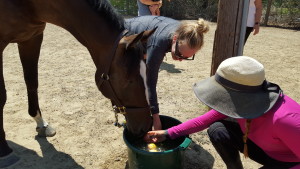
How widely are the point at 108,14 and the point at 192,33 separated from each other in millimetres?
596

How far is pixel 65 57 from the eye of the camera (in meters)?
5.20

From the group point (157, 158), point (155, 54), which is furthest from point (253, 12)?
point (157, 158)

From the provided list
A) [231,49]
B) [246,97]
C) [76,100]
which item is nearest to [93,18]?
[246,97]

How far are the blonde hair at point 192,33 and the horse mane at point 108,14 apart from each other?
41 centimetres

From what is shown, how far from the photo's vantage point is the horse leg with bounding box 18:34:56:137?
267 centimetres

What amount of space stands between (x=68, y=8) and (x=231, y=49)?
1.51 metres

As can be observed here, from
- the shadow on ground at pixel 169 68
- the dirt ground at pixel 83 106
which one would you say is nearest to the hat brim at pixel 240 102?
the dirt ground at pixel 83 106

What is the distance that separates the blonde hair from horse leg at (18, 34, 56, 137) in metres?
1.42

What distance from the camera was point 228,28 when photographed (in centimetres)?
264

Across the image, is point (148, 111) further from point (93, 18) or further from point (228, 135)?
point (93, 18)

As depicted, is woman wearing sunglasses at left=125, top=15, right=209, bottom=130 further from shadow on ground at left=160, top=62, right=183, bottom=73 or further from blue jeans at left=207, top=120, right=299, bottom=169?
shadow on ground at left=160, top=62, right=183, bottom=73

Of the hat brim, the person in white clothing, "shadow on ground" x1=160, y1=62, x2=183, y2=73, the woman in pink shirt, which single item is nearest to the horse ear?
the woman in pink shirt

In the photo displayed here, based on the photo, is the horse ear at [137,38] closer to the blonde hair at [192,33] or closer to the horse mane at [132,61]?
the horse mane at [132,61]

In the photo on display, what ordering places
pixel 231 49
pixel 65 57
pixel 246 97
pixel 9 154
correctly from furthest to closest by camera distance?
pixel 65 57 → pixel 231 49 → pixel 9 154 → pixel 246 97
